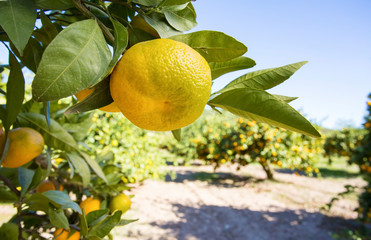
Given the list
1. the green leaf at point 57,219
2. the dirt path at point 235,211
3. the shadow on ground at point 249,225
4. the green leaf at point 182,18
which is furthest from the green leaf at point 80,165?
the shadow on ground at point 249,225

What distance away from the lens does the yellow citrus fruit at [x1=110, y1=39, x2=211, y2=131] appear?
31 cm

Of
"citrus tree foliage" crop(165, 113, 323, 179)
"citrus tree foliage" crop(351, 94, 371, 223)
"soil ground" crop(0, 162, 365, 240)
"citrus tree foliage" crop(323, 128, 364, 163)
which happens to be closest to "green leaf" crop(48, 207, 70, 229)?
"soil ground" crop(0, 162, 365, 240)

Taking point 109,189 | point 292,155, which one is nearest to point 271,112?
point 109,189

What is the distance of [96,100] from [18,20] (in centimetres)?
12

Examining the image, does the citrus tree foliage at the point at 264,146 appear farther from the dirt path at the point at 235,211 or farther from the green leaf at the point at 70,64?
the green leaf at the point at 70,64

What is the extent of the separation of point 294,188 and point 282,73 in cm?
599

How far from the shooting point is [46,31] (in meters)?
0.38

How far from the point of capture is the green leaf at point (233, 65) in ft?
1.32

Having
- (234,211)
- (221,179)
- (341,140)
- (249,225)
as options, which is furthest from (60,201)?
(341,140)

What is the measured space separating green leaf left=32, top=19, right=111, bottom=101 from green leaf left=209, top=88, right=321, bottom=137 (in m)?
0.17

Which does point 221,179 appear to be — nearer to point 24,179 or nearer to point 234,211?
point 234,211

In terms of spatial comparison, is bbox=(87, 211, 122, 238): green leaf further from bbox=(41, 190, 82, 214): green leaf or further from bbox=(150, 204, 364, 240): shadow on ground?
bbox=(150, 204, 364, 240): shadow on ground

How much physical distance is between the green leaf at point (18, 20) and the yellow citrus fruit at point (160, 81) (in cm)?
10

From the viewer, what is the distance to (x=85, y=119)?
105 cm
